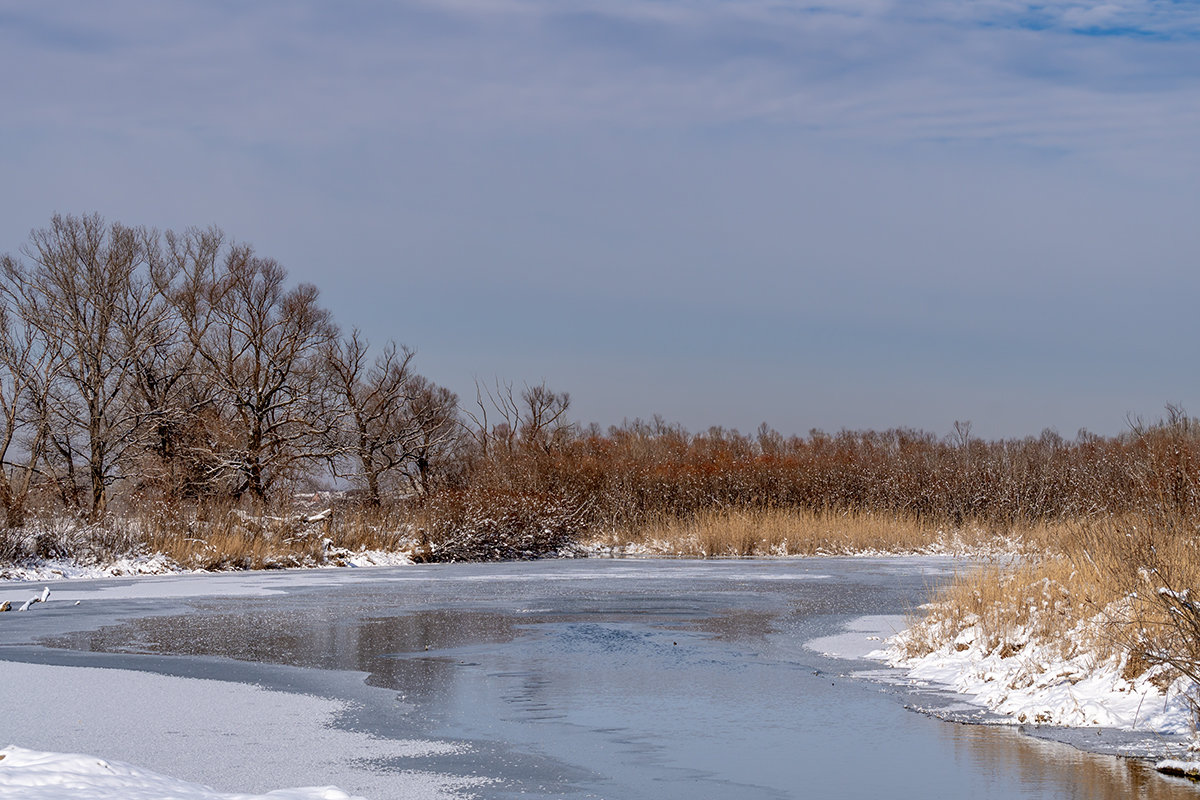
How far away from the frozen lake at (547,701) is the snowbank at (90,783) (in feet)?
2.08

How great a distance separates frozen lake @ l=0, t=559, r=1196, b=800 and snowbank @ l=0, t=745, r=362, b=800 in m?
0.63

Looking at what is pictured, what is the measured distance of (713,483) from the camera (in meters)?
32.8

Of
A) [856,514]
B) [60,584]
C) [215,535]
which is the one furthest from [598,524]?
[60,584]

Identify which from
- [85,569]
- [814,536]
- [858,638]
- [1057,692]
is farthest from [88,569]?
[1057,692]

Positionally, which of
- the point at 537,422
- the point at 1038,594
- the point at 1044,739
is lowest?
the point at 1044,739

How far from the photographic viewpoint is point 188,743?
25.3ft

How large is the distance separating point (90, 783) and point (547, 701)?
4303 mm

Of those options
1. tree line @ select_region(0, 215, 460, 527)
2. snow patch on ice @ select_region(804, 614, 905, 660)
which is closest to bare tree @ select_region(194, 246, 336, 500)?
tree line @ select_region(0, 215, 460, 527)

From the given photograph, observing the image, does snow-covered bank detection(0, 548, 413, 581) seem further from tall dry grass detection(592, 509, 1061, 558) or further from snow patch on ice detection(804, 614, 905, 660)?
snow patch on ice detection(804, 614, 905, 660)

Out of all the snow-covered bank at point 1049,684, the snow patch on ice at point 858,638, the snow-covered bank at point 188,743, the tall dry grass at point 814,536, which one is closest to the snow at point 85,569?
the tall dry grass at point 814,536

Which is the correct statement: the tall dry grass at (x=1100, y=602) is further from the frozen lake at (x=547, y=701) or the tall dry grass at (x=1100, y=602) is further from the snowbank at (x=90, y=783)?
the snowbank at (x=90, y=783)

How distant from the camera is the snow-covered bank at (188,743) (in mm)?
5848

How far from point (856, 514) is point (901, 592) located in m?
13.9

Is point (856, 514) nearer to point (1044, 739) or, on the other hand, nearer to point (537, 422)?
point (537, 422)
